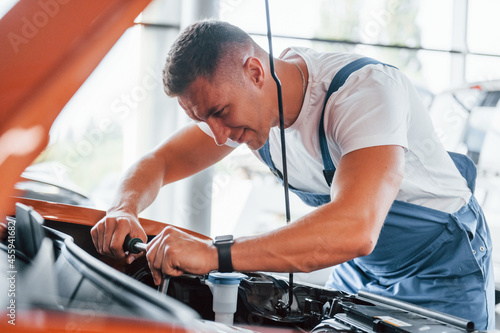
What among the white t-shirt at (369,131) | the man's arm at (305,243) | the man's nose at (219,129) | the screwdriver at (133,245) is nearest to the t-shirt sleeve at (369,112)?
the white t-shirt at (369,131)

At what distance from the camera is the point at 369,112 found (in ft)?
3.43

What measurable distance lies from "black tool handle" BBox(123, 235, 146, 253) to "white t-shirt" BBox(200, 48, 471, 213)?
459mm

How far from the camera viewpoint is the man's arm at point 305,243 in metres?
0.90

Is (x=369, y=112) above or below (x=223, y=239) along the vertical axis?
above

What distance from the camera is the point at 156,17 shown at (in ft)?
10.5

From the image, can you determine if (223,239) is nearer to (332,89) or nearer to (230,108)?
(230,108)

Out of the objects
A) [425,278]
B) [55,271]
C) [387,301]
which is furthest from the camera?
[425,278]

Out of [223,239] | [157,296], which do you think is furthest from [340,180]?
[157,296]

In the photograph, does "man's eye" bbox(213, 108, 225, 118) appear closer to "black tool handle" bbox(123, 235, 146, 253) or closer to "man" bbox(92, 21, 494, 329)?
"man" bbox(92, 21, 494, 329)

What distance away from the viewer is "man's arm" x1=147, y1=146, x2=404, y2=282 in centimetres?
90

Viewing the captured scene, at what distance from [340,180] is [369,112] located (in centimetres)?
17

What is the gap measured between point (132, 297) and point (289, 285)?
1.59 ft

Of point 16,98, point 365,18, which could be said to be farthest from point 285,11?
point 16,98

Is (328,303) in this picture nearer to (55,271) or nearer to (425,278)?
(425,278)
